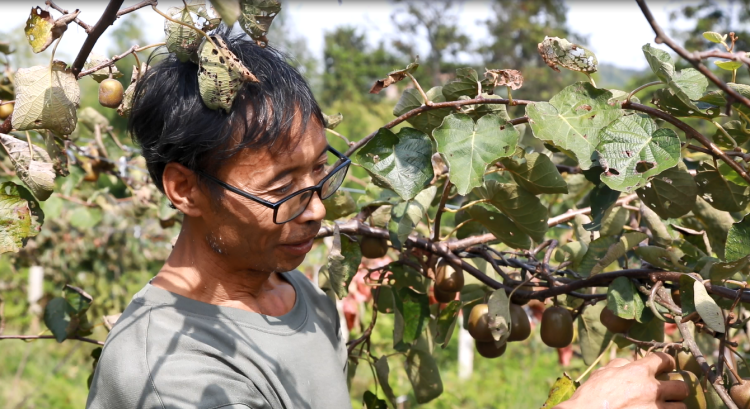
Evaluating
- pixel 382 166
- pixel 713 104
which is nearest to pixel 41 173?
pixel 382 166

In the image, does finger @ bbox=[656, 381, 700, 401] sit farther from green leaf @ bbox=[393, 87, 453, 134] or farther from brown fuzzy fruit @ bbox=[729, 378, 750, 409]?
green leaf @ bbox=[393, 87, 453, 134]

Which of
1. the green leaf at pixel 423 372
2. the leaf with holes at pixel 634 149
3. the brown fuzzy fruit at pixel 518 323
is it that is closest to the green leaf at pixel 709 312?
the leaf with holes at pixel 634 149

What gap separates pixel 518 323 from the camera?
4.66ft

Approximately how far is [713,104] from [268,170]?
0.69 m

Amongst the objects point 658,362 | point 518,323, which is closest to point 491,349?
point 518,323

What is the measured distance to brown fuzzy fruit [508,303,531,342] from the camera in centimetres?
141

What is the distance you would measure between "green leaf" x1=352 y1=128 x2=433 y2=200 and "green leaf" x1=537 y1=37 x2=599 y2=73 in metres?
0.24

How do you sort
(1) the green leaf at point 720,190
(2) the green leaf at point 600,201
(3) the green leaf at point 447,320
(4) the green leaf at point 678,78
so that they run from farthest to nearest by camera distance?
1. (3) the green leaf at point 447,320
2. (2) the green leaf at point 600,201
3. (1) the green leaf at point 720,190
4. (4) the green leaf at point 678,78

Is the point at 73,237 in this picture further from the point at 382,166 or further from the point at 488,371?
the point at 382,166

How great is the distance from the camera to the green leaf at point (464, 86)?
116 cm

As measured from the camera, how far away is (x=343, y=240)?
1433 millimetres

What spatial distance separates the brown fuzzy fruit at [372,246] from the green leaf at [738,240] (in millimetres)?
671

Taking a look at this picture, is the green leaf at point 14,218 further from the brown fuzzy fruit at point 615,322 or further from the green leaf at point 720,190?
the green leaf at point 720,190

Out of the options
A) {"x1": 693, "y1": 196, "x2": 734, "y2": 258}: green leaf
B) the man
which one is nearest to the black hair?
the man
